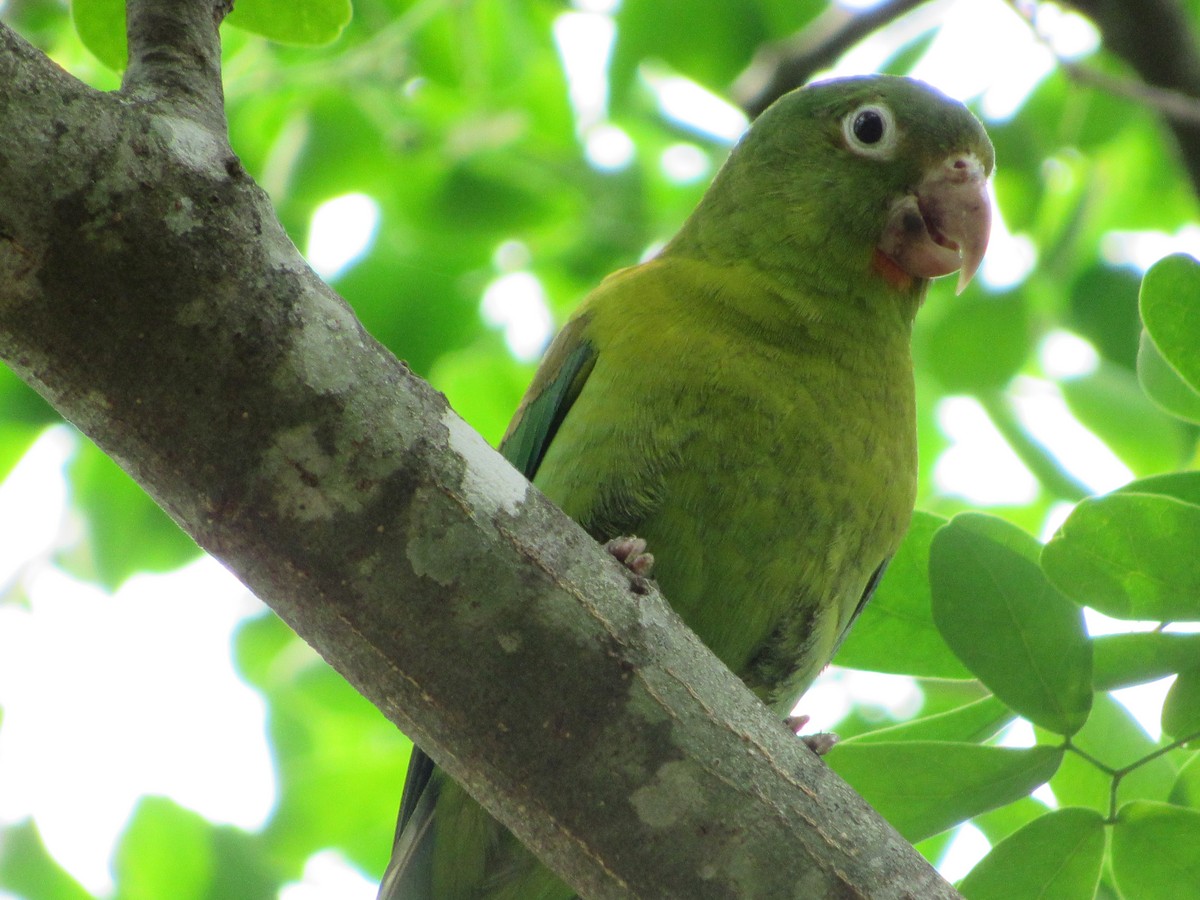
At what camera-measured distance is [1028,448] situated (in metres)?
3.42

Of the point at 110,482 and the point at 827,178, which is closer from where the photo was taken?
the point at 827,178

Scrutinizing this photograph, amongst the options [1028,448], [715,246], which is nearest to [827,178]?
[715,246]

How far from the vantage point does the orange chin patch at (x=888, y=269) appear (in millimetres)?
2994

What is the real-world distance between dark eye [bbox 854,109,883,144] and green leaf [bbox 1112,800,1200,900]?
1731mm

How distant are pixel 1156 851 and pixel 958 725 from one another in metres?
0.37

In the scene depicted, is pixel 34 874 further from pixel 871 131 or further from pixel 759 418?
pixel 871 131

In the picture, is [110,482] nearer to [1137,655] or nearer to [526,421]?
[526,421]

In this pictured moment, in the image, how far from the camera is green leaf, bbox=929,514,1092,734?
198 cm

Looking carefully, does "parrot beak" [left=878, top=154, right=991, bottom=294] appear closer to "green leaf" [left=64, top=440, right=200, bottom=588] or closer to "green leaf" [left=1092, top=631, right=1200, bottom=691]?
"green leaf" [left=1092, top=631, right=1200, bottom=691]

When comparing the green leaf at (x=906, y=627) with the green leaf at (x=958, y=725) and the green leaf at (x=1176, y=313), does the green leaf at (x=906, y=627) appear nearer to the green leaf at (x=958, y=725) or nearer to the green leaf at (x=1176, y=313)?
the green leaf at (x=958, y=725)

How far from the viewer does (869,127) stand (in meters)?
3.10

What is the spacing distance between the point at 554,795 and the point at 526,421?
4.37ft

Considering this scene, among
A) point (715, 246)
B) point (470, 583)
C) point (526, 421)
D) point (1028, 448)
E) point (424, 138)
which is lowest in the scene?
point (470, 583)

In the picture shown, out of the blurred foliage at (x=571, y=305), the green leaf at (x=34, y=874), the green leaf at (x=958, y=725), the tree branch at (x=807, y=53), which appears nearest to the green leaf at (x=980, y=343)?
the blurred foliage at (x=571, y=305)
